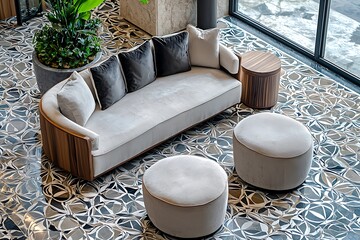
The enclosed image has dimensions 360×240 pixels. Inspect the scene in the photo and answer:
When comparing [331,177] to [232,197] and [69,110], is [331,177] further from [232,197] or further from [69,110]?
[69,110]

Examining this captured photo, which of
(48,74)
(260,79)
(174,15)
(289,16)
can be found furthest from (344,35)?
(48,74)

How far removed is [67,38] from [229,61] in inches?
56.4

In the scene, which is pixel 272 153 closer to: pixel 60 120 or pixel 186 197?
pixel 186 197

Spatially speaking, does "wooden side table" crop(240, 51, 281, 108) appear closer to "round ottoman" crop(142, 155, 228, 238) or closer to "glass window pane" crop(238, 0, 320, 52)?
"glass window pane" crop(238, 0, 320, 52)

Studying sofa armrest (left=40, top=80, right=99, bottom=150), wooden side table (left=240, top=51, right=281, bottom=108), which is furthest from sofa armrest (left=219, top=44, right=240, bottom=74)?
sofa armrest (left=40, top=80, right=99, bottom=150)

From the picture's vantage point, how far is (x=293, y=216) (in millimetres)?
5496

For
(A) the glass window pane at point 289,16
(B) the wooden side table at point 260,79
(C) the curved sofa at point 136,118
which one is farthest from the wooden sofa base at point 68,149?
(A) the glass window pane at point 289,16

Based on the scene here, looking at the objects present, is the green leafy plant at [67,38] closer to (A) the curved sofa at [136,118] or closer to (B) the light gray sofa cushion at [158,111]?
(A) the curved sofa at [136,118]

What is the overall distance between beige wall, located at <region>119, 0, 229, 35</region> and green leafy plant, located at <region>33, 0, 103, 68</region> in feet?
3.92

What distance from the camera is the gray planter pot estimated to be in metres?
6.47

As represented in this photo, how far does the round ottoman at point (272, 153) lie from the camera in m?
5.52

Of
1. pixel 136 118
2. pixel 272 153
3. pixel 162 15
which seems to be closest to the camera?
pixel 272 153

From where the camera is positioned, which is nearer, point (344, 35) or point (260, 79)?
point (260, 79)

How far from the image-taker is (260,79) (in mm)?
6566
